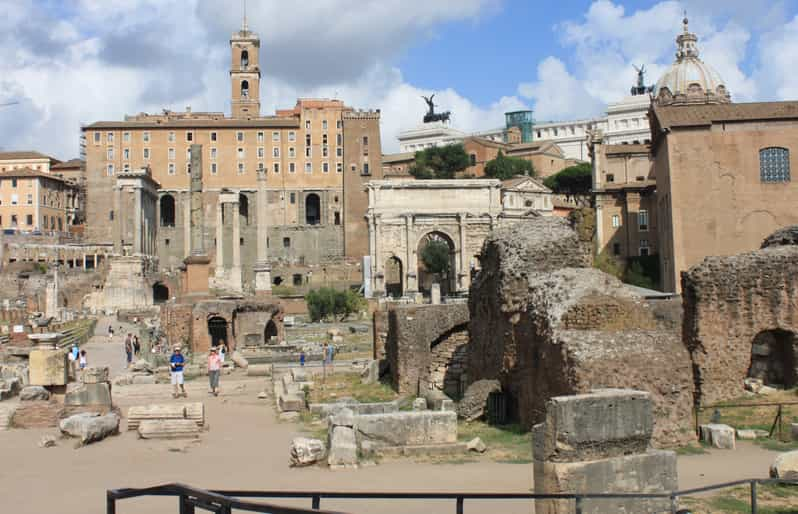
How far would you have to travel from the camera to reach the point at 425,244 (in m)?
83.5

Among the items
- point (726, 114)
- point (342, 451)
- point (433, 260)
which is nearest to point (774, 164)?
point (726, 114)

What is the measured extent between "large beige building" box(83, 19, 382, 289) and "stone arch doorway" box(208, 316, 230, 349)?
5086 cm

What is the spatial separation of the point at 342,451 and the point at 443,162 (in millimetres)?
81422

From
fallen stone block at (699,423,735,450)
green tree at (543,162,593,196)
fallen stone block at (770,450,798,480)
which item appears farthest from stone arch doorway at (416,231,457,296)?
fallen stone block at (770,450,798,480)

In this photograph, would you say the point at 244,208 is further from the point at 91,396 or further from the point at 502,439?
the point at 502,439

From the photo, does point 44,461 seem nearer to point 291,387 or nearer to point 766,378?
point 291,387

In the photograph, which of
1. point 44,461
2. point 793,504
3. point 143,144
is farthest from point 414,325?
point 143,144

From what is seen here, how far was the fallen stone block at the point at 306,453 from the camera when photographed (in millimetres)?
10738

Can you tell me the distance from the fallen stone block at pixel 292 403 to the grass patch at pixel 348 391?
0.83 metres

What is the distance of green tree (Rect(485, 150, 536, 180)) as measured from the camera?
298 feet

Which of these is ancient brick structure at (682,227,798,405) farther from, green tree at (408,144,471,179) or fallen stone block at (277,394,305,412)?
green tree at (408,144,471,179)

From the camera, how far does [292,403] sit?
16.2m

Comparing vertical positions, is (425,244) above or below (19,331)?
above

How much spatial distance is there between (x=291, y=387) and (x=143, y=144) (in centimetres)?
7221
